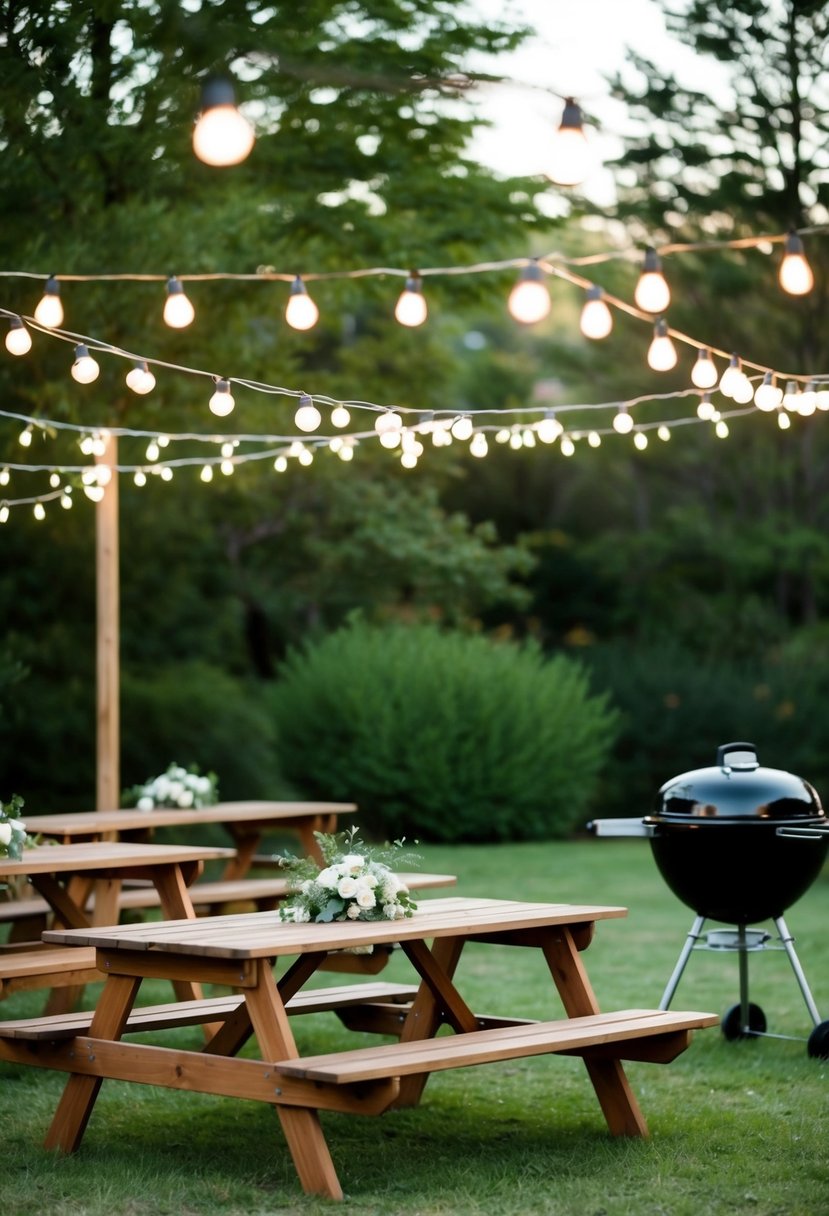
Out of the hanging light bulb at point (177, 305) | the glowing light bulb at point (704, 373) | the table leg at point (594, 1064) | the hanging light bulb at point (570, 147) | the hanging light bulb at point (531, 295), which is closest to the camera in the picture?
the hanging light bulb at point (570, 147)

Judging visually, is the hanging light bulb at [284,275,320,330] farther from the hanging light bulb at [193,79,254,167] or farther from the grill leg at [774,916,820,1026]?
the grill leg at [774,916,820,1026]

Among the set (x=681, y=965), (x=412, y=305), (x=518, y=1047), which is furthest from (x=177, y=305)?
(x=681, y=965)

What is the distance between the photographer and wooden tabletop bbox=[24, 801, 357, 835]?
25.2ft

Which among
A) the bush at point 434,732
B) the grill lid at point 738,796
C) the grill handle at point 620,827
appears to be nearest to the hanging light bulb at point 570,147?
the grill lid at point 738,796

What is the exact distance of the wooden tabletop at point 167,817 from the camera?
7.69m

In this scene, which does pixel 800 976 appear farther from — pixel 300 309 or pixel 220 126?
pixel 220 126

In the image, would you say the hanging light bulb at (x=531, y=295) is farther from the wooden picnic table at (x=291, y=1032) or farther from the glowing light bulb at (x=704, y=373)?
the wooden picnic table at (x=291, y=1032)

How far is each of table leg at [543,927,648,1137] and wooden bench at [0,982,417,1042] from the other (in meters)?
0.85

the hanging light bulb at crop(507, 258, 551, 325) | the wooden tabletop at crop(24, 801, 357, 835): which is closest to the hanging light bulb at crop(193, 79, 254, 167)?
the hanging light bulb at crop(507, 258, 551, 325)

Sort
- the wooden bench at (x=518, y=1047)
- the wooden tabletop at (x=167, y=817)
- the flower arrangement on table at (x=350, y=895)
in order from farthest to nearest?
1. the wooden tabletop at (x=167, y=817)
2. the flower arrangement on table at (x=350, y=895)
3. the wooden bench at (x=518, y=1047)

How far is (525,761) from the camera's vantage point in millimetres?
17156

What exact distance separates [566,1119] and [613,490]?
2199cm

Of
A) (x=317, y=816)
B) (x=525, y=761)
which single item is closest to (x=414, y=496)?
(x=525, y=761)

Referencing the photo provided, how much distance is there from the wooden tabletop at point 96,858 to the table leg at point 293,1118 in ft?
5.99
